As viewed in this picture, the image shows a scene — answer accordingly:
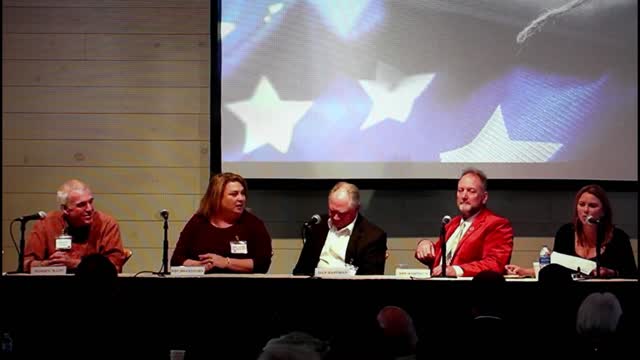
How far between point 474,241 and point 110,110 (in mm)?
2738

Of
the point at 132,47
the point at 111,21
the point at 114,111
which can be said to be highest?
the point at 111,21

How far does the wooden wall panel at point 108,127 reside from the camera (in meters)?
6.58

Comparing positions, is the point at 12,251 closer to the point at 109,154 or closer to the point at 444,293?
the point at 109,154

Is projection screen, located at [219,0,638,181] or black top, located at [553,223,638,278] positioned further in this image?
projection screen, located at [219,0,638,181]

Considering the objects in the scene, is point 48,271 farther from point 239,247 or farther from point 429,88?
point 429,88

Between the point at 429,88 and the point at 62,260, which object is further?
the point at 429,88

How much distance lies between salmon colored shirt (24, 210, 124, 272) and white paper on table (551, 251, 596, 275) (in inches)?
95.7

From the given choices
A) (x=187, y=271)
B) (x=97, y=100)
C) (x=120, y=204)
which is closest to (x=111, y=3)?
(x=97, y=100)

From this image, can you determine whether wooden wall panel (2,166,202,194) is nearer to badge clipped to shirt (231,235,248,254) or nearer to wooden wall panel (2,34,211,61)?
wooden wall panel (2,34,211,61)

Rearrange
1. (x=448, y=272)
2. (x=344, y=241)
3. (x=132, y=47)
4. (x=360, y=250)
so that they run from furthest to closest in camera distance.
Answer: (x=132, y=47), (x=344, y=241), (x=360, y=250), (x=448, y=272)

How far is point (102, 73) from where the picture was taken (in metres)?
6.60

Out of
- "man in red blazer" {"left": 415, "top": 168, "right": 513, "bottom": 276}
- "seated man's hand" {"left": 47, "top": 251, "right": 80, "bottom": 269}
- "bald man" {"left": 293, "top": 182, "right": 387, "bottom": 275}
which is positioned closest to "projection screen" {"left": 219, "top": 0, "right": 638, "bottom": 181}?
"bald man" {"left": 293, "top": 182, "right": 387, "bottom": 275}

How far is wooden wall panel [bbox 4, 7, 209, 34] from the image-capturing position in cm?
657

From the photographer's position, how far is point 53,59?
21.7ft
